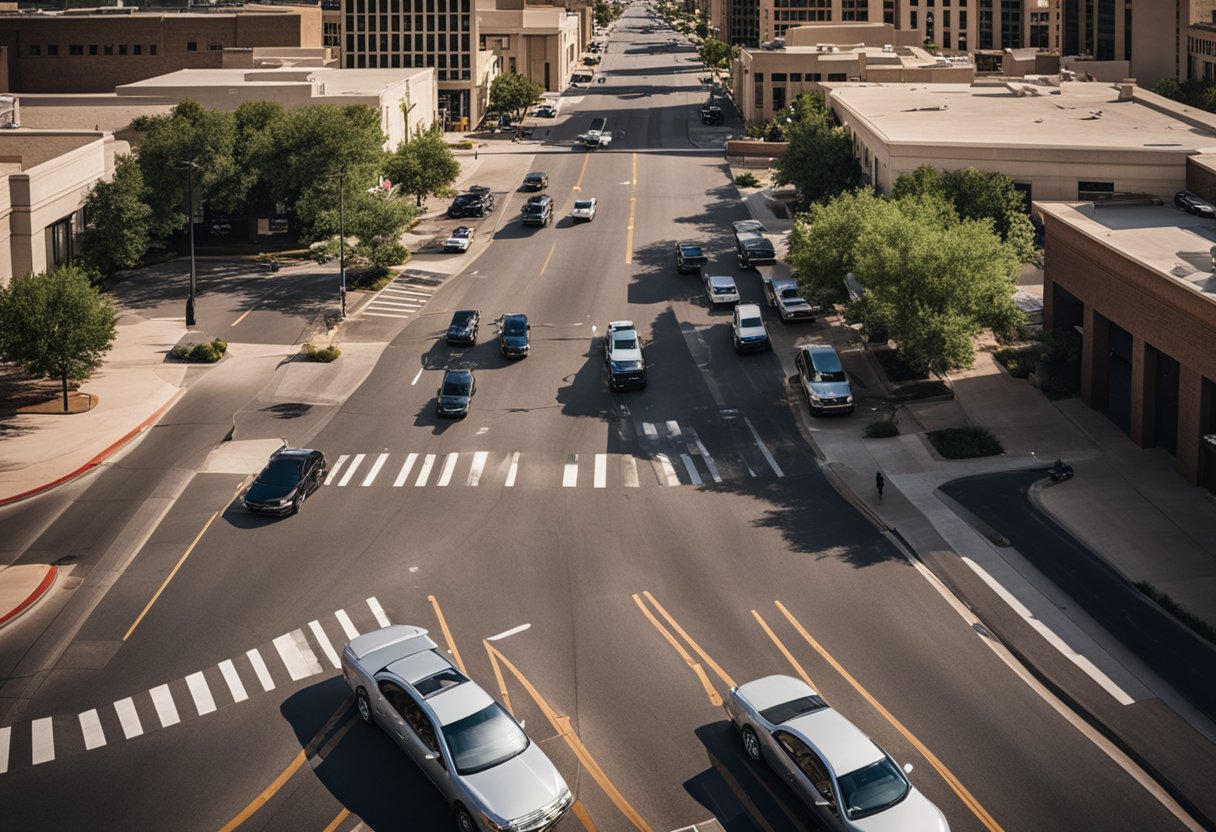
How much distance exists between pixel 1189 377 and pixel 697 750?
24363mm

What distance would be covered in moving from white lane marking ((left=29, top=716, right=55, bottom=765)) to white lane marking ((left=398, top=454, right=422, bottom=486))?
16.8 m

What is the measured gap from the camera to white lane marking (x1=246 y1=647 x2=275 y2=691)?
29.8m

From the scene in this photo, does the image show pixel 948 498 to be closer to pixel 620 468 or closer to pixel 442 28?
pixel 620 468

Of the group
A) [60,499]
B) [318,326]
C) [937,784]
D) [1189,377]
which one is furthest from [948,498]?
[318,326]

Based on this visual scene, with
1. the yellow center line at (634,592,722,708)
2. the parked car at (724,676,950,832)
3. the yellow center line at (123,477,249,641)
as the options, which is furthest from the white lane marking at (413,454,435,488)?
the parked car at (724,676,950,832)

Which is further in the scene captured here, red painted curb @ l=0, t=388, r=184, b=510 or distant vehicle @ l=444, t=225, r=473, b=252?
distant vehicle @ l=444, t=225, r=473, b=252

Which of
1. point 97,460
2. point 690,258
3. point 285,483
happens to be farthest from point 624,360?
point 97,460

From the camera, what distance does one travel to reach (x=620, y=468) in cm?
4525

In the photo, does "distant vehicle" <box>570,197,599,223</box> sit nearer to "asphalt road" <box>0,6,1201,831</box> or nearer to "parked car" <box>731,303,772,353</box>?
"parked car" <box>731,303,772,353</box>

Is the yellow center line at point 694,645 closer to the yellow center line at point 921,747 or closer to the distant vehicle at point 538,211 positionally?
→ the yellow center line at point 921,747

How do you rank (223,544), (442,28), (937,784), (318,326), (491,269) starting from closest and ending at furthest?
(937,784) → (223,544) → (318,326) → (491,269) → (442,28)

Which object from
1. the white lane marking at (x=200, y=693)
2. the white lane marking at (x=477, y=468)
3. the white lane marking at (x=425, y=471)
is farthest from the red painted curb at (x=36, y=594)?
the white lane marking at (x=477, y=468)

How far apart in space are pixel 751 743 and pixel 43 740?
16.4 meters

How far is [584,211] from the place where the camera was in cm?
8812
